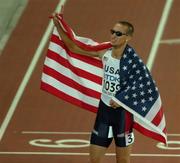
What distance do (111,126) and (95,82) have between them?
88 centimetres

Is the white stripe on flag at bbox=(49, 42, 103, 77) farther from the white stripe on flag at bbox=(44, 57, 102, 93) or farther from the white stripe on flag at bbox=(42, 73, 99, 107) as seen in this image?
the white stripe on flag at bbox=(42, 73, 99, 107)

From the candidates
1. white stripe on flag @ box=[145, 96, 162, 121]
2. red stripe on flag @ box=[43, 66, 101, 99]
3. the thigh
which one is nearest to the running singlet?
the thigh

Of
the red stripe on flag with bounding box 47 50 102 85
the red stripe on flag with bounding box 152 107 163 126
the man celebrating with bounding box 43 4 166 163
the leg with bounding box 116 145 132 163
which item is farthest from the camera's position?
the red stripe on flag with bounding box 47 50 102 85

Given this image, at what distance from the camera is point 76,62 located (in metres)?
9.77

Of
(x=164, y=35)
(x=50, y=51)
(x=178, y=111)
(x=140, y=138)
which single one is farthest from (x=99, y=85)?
(x=164, y=35)

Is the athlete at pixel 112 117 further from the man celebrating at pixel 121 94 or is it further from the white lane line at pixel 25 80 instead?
the white lane line at pixel 25 80

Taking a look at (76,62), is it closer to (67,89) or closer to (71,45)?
(71,45)

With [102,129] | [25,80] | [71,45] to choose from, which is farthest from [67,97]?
[25,80]

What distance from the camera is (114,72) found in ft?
29.3

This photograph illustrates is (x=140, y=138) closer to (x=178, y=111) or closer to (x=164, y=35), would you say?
(x=178, y=111)

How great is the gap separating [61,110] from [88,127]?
0.81 metres

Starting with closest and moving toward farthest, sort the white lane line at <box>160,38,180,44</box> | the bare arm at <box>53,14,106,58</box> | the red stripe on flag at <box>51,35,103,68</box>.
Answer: the bare arm at <box>53,14,106,58</box>
the red stripe on flag at <box>51,35,103,68</box>
the white lane line at <box>160,38,180,44</box>

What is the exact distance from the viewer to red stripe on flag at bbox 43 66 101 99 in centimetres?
984

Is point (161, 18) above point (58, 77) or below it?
above
